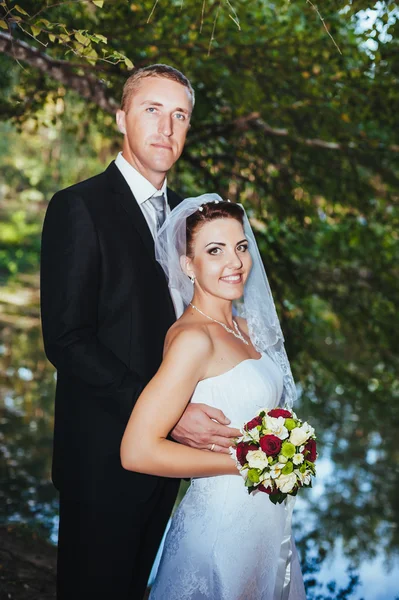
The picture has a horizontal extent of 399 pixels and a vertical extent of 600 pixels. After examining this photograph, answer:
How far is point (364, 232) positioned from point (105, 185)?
12.7 ft

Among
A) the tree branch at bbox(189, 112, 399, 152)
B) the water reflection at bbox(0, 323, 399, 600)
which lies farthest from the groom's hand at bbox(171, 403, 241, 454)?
the tree branch at bbox(189, 112, 399, 152)

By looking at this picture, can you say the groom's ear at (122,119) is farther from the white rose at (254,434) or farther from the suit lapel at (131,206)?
the white rose at (254,434)

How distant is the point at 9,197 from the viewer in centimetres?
2816

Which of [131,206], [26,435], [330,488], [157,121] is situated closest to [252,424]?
[131,206]

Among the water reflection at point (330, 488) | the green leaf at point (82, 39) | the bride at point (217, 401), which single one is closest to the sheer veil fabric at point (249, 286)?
the bride at point (217, 401)

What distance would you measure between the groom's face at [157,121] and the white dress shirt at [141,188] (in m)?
0.06

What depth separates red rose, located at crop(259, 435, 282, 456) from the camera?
2.26 metres

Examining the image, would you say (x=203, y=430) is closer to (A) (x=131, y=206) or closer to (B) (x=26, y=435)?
(A) (x=131, y=206)

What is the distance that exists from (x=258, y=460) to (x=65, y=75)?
332 cm

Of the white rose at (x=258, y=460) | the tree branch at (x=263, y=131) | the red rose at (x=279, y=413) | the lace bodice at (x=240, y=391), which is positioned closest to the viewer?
the white rose at (x=258, y=460)

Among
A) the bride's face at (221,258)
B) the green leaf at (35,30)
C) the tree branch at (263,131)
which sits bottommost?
the bride's face at (221,258)

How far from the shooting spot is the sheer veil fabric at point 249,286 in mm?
2684

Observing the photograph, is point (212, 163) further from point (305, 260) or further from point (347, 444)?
point (347, 444)

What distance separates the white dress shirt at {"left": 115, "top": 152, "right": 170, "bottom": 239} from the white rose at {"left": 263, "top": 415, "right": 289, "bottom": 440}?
3.06ft
